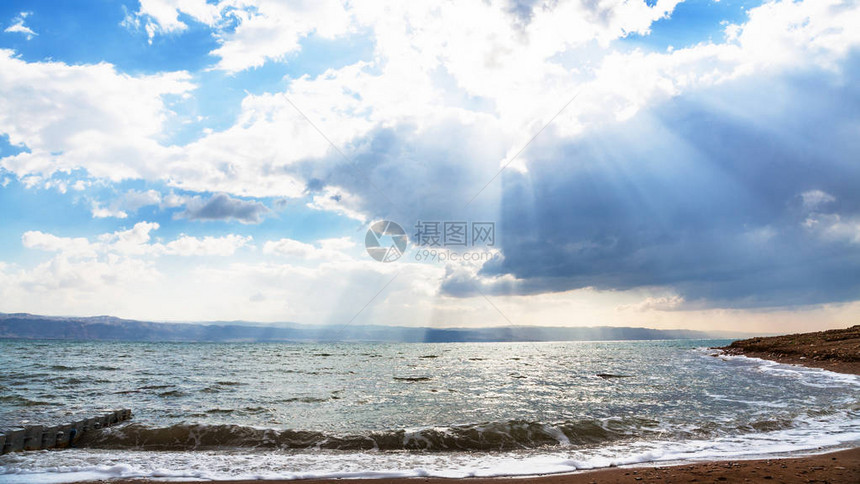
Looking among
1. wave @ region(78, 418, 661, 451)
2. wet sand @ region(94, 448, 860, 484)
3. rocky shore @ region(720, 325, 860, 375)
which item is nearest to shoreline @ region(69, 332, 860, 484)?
wet sand @ region(94, 448, 860, 484)

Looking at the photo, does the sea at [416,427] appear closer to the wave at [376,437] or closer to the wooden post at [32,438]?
the wave at [376,437]

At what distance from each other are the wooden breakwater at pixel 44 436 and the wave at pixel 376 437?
0.35m

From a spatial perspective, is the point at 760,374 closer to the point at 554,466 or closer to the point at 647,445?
the point at 647,445

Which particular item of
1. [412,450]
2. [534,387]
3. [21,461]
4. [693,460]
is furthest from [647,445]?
[21,461]

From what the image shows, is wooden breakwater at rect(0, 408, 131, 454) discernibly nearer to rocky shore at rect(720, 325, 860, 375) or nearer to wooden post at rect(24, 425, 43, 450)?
wooden post at rect(24, 425, 43, 450)

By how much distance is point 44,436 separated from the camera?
1284cm

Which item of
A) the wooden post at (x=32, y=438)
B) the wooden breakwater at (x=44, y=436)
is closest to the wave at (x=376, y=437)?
the wooden breakwater at (x=44, y=436)

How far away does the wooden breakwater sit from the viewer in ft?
40.0

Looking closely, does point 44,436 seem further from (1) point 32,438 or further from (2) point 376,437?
(2) point 376,437

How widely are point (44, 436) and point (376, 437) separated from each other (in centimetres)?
983

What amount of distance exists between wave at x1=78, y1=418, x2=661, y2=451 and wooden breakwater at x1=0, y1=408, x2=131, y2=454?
349 millimetres

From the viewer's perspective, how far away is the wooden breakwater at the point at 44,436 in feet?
40.0

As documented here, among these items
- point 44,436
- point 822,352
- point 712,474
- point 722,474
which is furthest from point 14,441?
point 822,352

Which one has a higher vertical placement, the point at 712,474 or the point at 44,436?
the point at 712,474
